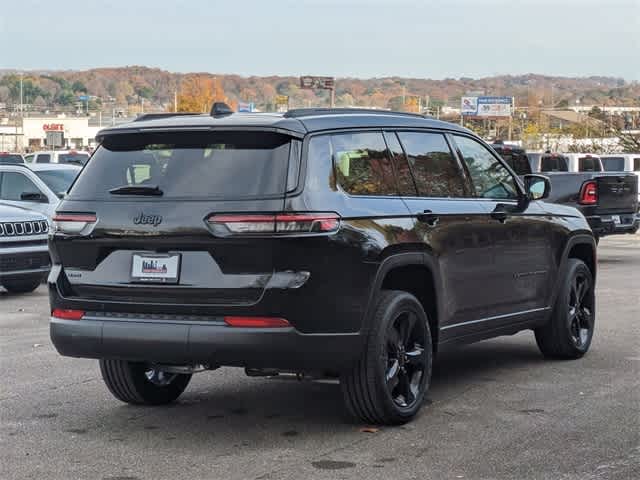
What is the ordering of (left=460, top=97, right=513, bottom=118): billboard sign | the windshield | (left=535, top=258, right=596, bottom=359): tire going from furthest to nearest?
(left=460, top=97, right=513, bottom=118): billboard sign
the windshield
(left=535, top=258, right=596, bottom=359): tire

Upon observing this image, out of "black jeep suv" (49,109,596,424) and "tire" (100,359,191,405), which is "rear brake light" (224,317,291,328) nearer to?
"black jeep suv" (49,109,596,424)

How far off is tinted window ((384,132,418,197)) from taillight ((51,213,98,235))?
1.90 m

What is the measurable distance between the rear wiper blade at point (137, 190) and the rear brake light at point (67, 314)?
71cm

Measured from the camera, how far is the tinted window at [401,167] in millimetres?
7711

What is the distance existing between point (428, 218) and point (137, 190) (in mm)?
1859

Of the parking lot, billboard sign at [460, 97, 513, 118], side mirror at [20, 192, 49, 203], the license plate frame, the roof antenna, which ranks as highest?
billboard sign at [460, 97, 513, 118]

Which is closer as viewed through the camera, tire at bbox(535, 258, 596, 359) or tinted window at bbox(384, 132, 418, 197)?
tinted window at bbox(384, 132, 418, 197)

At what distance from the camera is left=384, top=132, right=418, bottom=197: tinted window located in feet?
25.3

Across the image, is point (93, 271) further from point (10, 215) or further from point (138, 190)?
point (10, 215)

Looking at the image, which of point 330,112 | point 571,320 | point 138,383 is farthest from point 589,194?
point 138,383

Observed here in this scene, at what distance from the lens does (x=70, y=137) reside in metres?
151

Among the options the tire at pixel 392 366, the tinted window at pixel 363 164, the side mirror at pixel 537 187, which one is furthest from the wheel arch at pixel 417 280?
the side mirror at pixel 537 187

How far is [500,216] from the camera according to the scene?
8.68m

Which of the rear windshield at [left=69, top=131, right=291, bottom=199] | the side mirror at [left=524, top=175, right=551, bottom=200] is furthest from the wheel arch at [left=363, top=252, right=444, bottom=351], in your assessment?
the side mirror at [left=524, top=175, right=551, bottom=200]
